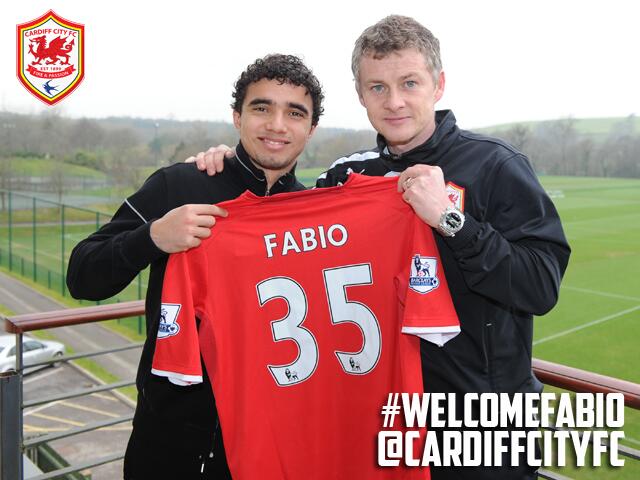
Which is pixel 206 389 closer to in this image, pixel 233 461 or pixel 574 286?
pixel 233 461

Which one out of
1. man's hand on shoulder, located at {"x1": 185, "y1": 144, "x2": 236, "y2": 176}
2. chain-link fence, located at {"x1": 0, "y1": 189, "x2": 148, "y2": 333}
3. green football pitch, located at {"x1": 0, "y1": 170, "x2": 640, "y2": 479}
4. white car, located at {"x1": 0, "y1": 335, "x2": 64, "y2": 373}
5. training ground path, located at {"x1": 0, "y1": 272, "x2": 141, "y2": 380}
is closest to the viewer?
man's hand on shoulder, located at {"x1": 185, "y1": 144, "x2": 236, "y2": 176}

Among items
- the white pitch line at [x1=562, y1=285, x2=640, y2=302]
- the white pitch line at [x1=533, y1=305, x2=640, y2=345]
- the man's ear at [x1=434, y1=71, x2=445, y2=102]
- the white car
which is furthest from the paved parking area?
the white pitch line at [x1=562, y1=285, x2=640, y2=302]

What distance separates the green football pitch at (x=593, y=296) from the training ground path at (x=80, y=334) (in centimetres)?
522

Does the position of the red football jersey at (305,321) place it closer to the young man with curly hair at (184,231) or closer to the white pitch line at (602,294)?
the young man with curly hair at (184,231)

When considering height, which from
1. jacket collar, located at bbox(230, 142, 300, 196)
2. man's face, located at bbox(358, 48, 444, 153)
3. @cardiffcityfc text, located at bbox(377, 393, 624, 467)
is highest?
man's face, located at bbox(358, 48, 444, 153)

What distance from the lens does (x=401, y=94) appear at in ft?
6.84

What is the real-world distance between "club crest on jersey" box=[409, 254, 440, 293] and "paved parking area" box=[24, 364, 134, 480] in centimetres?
1501

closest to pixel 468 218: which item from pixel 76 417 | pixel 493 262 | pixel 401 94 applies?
pixel 493 262

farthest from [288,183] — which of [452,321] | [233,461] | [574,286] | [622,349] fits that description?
[574,286]

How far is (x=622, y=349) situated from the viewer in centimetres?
3641

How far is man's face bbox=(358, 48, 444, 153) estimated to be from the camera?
6.79 feet

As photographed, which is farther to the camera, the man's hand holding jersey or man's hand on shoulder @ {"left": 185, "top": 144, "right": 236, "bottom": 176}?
man's hand on shoulder @ {"left": 185, "top": 144, "right": 236, "bottom": 176}

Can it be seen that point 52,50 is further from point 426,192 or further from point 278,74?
point 426,192

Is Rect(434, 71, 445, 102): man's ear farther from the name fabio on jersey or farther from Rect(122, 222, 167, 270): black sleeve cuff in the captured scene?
Rect(122, 222, 167, 270): black sleeve cuff
